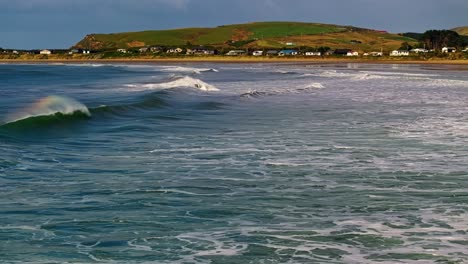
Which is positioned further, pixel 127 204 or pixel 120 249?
pixel 127 204

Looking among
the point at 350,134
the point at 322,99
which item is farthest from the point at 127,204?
the point at 322,99

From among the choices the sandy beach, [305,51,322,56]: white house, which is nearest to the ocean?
the sandy beach

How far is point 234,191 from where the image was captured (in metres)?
10.8

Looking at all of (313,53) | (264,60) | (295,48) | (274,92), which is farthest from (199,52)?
(274,92)

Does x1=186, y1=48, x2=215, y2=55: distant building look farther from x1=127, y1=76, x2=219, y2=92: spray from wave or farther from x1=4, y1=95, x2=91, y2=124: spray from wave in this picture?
x1=4, y1=95, x2=91, y2=124: spray from wave

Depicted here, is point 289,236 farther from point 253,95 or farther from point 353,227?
point 253,95

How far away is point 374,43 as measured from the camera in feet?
619

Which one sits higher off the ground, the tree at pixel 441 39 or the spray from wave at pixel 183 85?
the tree at pixel 441 39

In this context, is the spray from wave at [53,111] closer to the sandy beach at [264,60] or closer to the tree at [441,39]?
the sandy beach at [264,60]

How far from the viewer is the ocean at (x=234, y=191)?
7.83 metres

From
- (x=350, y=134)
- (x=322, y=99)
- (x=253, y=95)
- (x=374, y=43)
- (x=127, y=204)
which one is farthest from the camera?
(x=374, y=43)

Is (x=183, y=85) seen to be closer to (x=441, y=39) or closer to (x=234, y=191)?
(x=234, y=191)

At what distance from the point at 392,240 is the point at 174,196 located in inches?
138

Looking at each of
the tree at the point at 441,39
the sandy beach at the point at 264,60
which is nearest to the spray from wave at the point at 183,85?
the sandy beach at the point at 264,60
